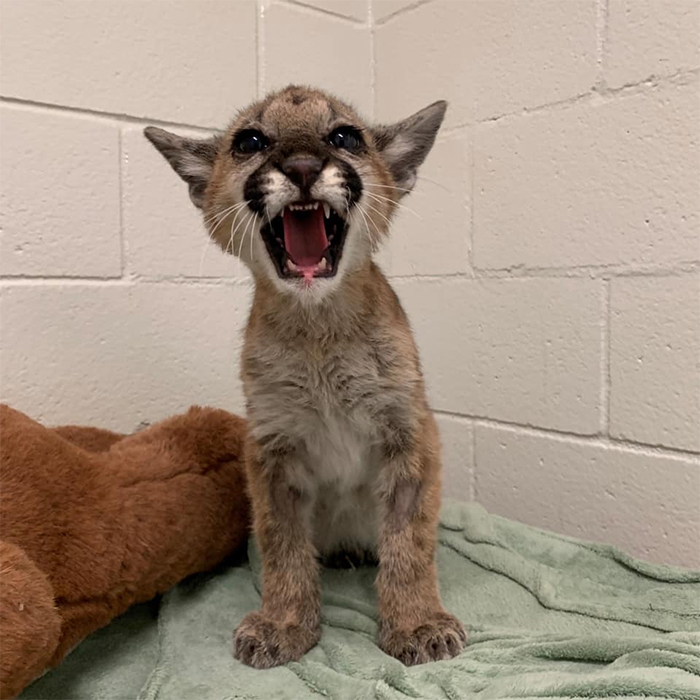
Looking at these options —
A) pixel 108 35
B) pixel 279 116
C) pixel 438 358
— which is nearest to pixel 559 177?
pixel 438 358

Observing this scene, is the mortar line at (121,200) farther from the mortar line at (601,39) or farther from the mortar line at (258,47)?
the mortar line at (601,39)

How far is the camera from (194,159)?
160 centimetres

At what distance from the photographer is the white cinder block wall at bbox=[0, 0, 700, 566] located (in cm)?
168

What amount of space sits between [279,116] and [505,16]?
903 millimetres

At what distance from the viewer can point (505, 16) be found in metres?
1.97

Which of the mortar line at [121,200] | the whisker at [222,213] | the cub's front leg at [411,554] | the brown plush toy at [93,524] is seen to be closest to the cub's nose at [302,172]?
the whisker at [222,213]

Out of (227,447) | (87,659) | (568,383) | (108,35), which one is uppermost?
(108,35)

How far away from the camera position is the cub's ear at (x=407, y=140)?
159cm

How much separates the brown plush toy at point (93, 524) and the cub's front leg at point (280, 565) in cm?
20

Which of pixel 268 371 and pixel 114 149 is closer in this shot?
pixel 268 371

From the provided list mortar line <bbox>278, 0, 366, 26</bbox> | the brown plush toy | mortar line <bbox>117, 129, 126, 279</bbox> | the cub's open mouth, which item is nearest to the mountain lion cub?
the cub's open mouth

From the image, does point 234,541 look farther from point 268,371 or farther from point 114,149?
point 114,149

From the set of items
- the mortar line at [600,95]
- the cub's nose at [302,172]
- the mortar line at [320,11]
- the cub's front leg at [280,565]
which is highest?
the mortar line at [320,11]

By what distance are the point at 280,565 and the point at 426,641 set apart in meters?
0.34
